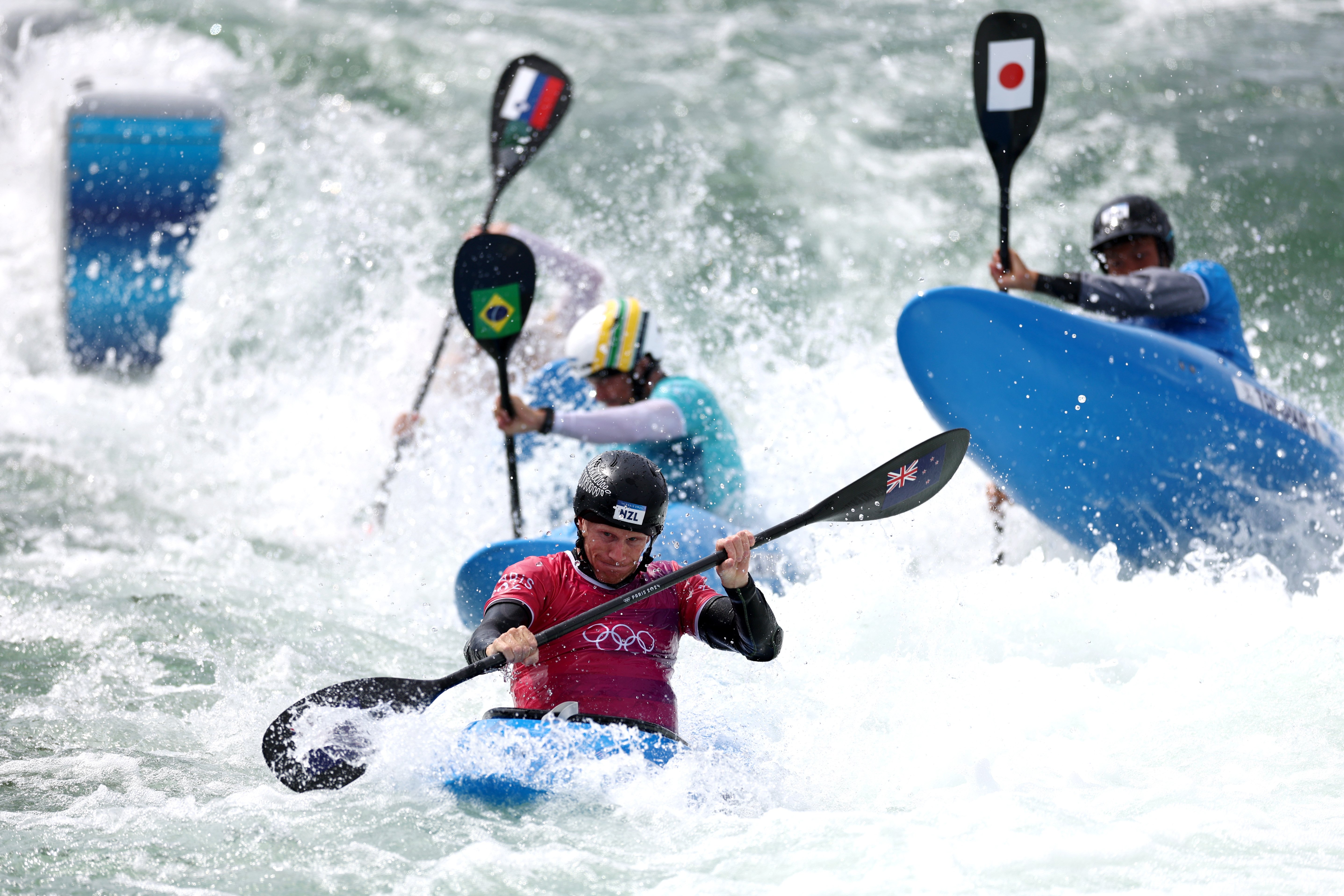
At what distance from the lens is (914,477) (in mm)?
3400

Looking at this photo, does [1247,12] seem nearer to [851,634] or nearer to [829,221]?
[829,221]

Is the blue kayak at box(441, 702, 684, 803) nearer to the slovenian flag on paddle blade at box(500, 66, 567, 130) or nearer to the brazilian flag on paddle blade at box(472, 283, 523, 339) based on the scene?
the brazilian flag on paddle blade at box(472, 283, 523, 339)

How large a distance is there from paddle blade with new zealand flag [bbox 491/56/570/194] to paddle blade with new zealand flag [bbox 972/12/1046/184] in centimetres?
224

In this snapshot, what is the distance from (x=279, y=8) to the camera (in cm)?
1074

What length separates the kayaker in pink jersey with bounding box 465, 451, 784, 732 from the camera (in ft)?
9.84

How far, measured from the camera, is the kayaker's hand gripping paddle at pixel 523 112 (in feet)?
21.9

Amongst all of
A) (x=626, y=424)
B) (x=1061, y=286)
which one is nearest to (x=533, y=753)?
(x=626, y=424)

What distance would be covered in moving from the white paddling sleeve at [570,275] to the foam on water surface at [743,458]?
430mm

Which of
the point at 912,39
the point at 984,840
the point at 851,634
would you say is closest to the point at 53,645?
the point at 851,634

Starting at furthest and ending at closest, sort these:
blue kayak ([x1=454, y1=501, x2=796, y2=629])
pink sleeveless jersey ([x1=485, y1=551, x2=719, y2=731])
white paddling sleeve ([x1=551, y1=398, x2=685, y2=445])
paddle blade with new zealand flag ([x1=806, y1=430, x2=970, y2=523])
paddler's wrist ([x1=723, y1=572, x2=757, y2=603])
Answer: white paddling sleeve ([x1=551, y1=398, x2=685, y2=445]), blue kayak ([x1=454, y1=501, x2=796, y2=629]), paddle blade with new zealand flag ([x1=806, y1=430, x2=970, y2=523]), pink sleeveless jersey ([x1=485, y1=551, x2=719, y2=731]), paddler's wrist ([x1=723, y1=572, x2=757, y2=603])

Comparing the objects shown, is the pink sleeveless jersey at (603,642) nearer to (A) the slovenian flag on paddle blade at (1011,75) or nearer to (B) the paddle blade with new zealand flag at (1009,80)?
(B) the paddle blade with new zealand flag at (1009,80)

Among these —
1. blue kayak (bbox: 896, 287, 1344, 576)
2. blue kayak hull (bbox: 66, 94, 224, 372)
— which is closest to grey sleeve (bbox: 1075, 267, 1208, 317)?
blue kayak (bbox: 896, 287, 1344, 576)

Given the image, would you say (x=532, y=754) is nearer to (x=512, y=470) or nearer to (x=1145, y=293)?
(x=512, y=470)

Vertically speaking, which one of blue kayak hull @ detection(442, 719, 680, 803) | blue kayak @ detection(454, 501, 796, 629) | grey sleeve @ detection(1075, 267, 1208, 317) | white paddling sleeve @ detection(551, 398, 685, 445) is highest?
grey sleeve @ detection(1075, 267, 1208, 317)
